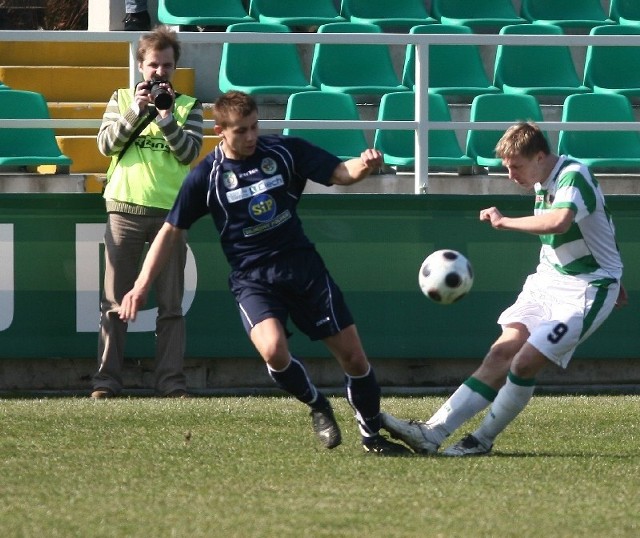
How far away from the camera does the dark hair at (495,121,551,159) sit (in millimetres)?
7000

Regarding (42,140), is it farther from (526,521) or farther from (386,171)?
(526,521)

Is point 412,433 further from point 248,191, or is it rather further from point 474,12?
point 474,12

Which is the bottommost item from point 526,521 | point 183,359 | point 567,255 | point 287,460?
point 183,359

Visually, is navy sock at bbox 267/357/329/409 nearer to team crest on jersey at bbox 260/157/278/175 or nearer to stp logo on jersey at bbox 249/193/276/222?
stp logo on jersey at bbox 249/193/276/222

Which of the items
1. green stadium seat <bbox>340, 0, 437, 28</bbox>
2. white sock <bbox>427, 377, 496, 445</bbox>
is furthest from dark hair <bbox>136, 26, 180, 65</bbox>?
green stadium seat <bbox>340, 0, 437, 28</bbox>

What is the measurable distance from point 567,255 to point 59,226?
4301mm

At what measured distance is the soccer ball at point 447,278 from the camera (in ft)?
23.8

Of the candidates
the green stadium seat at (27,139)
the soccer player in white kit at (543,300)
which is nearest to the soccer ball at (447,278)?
the soccer player in white kit at (543,300)

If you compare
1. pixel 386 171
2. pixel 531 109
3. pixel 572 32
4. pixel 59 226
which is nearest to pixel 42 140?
pixel 59 226

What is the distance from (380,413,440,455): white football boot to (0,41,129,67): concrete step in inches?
271

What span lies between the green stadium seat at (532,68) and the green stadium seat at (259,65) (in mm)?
1946

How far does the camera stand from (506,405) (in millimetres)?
7176

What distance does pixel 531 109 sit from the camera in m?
11.8

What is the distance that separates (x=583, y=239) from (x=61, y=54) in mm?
7380
